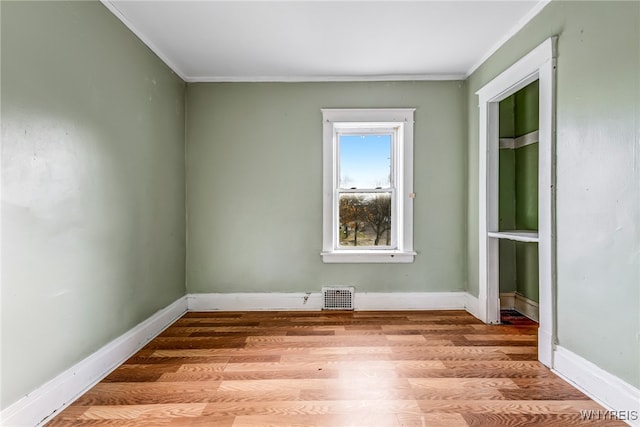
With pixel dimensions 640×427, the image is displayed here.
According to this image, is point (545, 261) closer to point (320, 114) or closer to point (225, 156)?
point (320, 114)

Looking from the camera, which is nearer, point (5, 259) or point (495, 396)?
point (5, 259)

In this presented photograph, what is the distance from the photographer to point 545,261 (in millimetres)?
2330

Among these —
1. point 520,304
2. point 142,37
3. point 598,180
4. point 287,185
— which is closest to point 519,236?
point 598,180

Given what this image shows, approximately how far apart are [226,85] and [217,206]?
4.30ft

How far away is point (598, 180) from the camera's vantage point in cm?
193

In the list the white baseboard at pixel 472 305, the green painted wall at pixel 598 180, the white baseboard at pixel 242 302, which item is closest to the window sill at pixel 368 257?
the white baseboard at pixel 242 302

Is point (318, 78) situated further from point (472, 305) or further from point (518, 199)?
point (472, 305)

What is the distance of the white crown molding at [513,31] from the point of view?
2383mm

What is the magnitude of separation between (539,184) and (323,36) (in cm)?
198

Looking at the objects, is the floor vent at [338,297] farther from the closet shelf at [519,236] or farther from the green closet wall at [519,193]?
the green closet wall at [519,193]

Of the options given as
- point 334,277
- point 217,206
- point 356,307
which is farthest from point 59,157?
point 356,307

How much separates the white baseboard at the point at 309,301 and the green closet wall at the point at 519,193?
59 centimetres

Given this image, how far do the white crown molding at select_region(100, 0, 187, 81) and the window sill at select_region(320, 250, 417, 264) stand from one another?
239 centimetres

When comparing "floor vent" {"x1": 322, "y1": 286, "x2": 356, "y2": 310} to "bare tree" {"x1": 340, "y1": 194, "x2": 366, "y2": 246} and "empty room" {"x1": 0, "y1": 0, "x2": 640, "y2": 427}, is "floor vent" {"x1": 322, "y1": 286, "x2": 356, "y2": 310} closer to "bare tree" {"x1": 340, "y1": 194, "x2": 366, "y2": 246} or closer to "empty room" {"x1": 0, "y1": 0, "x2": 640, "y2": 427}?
"empty room" {"x1": 0, "y1": 0, "x2": 640, "y2": 427}
